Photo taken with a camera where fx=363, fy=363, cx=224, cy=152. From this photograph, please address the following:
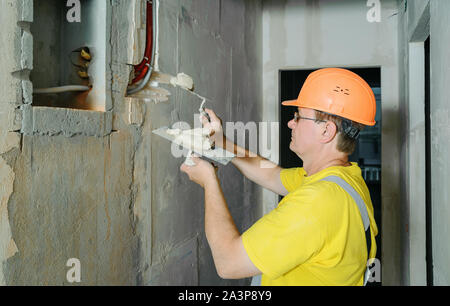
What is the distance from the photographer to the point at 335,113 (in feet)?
5.19

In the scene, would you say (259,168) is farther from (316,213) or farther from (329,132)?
(316,213)

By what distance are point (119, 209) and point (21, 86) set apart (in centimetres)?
69

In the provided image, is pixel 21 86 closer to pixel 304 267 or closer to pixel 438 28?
pixel 304 267

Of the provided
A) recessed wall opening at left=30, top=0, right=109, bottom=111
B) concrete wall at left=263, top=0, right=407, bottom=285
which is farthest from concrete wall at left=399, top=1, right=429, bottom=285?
recessed wall opening at left=30, top=0, right=109, bottom=111

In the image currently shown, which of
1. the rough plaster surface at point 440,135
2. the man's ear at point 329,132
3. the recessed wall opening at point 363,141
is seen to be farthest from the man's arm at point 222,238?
the recessed wall opening at point 363,141

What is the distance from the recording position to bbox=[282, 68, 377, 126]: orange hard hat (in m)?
1.58

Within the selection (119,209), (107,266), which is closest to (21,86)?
(119,209)

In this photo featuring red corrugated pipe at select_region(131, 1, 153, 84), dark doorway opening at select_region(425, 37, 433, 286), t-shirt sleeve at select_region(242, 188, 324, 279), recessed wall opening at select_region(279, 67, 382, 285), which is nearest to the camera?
t-shirt sleeve at select_region(242, 188, 324, 279)

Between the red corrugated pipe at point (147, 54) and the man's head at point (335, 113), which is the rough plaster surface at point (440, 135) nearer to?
the man's head at point (335, 113)

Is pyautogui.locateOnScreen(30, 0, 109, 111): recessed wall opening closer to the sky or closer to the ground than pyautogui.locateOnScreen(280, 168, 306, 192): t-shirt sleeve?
closer to the sky

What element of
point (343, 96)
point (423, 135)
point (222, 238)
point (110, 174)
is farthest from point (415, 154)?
point (110, 174)

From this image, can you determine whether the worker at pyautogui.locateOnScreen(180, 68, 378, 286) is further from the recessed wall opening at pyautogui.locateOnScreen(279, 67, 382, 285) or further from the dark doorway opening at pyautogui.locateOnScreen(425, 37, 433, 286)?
the recessed wall opening at pyautogui.locateOnScreen(279, 67, 382, 285)

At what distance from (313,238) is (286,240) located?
0.33 feet

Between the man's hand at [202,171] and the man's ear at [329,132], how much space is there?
501 millimetres
